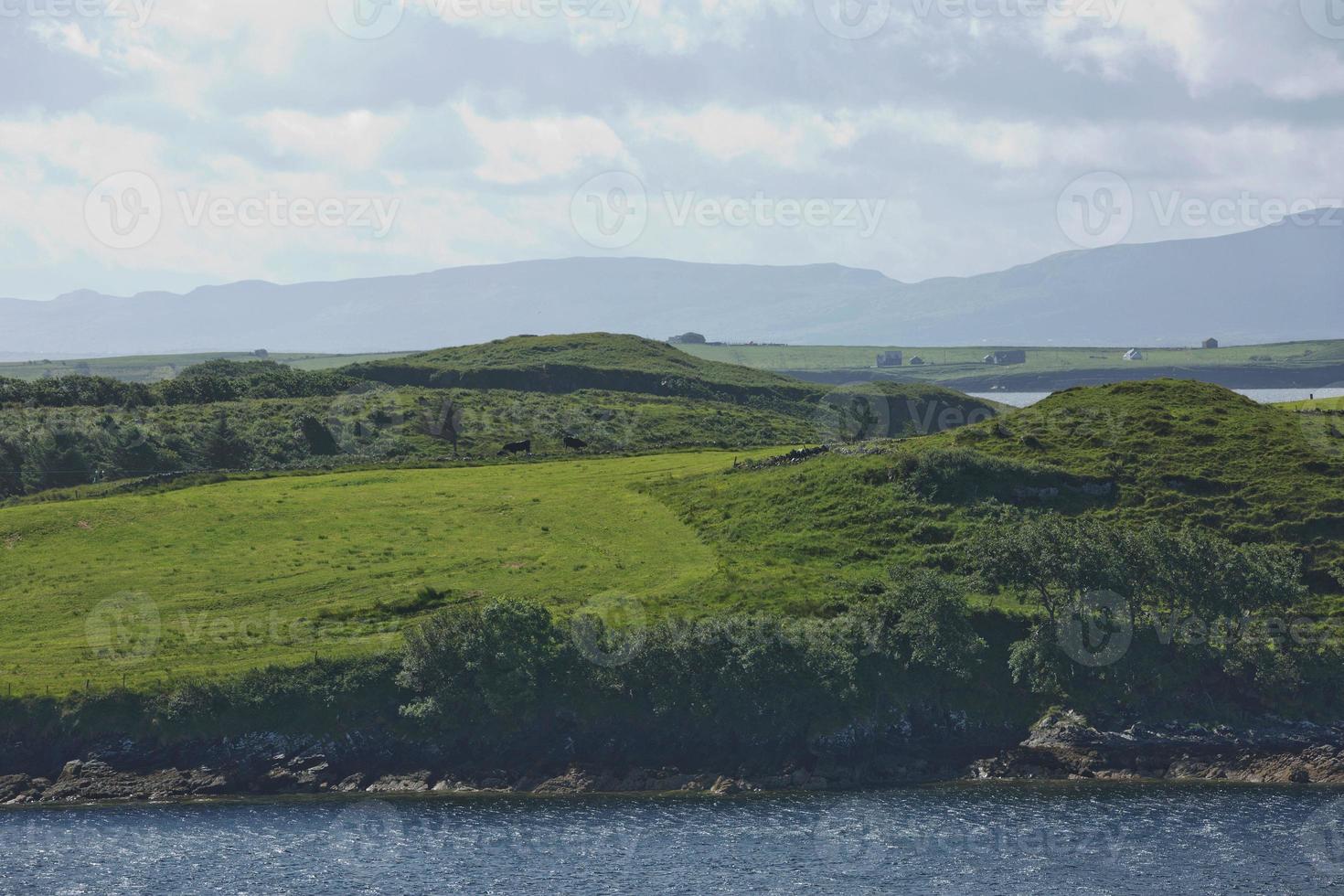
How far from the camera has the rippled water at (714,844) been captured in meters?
69.2

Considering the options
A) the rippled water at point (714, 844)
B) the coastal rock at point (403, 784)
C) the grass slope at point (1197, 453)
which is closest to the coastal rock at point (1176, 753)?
the rippled water at point (714, 844)

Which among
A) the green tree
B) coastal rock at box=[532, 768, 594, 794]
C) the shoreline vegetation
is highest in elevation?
the green tree

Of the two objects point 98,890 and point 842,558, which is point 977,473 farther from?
point 98,890

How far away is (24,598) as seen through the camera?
105 metres

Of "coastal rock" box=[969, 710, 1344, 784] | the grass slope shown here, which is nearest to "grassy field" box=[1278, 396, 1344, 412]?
the grass slope

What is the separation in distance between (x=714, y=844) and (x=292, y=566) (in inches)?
1932

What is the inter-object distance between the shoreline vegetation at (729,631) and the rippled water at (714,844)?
13.4 feet

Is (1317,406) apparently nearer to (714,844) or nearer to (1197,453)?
(1197,453)

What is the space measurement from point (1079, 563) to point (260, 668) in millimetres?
54390

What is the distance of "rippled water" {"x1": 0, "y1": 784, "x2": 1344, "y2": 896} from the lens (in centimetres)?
6919

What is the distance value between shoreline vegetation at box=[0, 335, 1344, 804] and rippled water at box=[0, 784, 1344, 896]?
407cm

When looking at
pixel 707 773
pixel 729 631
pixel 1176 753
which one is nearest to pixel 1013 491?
pixel 1176 753

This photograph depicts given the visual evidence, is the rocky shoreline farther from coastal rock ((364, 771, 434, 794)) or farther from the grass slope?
the grass slope

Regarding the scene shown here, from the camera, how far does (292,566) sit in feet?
361
